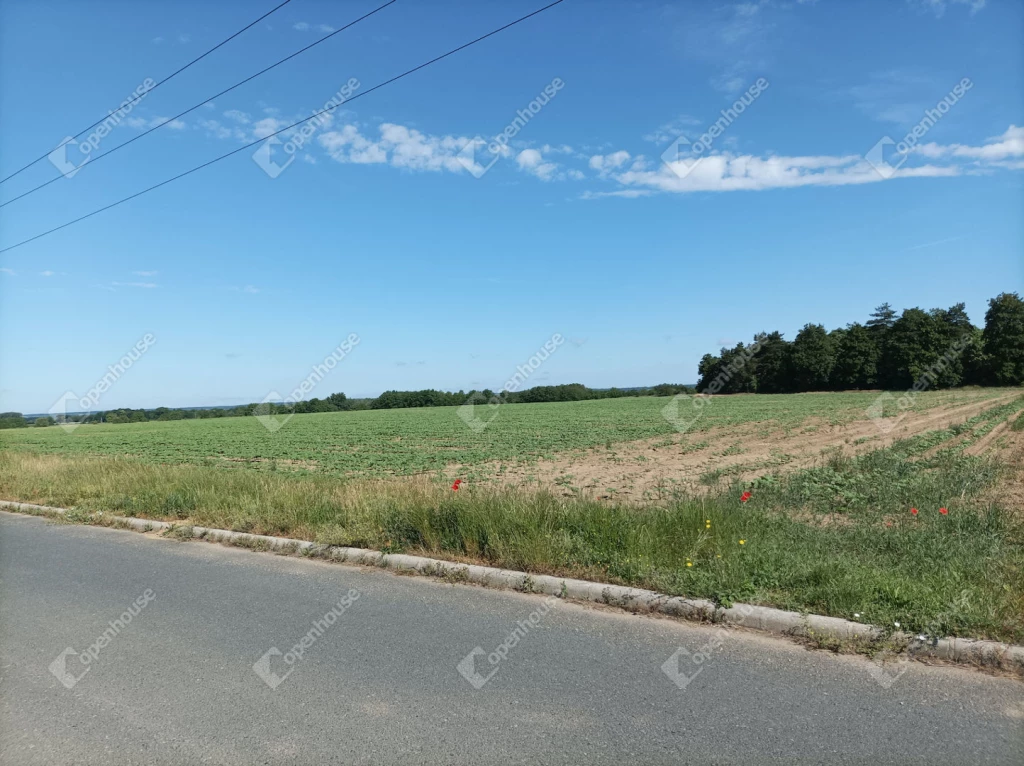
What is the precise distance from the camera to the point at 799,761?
290 centimetres

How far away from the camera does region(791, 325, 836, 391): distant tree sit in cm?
8525

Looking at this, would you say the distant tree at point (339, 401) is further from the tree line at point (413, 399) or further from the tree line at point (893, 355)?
the tree line at point (893, 355)

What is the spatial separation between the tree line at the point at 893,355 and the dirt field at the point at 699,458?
52814mm

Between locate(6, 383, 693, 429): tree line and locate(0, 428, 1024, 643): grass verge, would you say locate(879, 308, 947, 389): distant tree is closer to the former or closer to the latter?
locate(6, 383, 693, 429): tree line

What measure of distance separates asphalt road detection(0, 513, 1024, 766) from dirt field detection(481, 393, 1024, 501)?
6.19 metres

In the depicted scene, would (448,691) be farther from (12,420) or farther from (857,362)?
(12,420)

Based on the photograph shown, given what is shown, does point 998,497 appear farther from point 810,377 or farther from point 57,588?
point 810,377

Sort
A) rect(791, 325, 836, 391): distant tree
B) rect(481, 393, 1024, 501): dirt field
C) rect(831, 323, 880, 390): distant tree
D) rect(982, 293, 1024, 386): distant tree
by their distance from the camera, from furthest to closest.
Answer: rect(791, 325, 836, 391): distant tree, rect(831, 323, 880, 390): distant tree, rect(982, 293, 1024, 386): distant tree, rect(481, 393, 1024, 501): dirt field

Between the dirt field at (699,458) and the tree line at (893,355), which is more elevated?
the tree line at (893,355)

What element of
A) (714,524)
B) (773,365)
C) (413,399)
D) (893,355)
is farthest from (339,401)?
(714,524)

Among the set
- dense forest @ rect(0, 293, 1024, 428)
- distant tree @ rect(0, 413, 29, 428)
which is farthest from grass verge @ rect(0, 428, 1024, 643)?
distant tree @ rect(0, 413, 29, 428)

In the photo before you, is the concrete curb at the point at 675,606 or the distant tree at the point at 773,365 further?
the distant tree at the point at 773,365

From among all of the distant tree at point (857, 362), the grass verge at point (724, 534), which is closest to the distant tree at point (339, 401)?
the distant tree at point (857, 362)

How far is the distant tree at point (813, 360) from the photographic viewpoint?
280 feet
